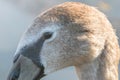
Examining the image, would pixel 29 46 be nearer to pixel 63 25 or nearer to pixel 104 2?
pixel 63 25

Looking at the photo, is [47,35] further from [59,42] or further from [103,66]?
[103,66]

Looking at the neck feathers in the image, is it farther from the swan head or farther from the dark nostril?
the dark nostril

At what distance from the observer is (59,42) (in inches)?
188

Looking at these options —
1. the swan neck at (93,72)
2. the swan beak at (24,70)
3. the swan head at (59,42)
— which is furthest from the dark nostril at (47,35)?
the swan neck at (93,72)

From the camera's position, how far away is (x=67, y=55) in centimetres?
483

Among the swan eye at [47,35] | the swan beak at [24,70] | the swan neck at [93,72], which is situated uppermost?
the swan eye at [47,35]

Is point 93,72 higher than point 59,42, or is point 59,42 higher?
point 59,42

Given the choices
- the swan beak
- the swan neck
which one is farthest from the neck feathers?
the swan beak

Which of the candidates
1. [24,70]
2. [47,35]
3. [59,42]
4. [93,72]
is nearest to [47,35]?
[47,35]

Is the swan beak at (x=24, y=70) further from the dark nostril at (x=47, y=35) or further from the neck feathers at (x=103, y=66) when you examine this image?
the neck feathers at (x=103, y=66)

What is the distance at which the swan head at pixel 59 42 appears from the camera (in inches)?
185

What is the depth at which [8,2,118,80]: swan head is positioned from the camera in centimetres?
470

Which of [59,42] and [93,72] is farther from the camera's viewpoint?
[93,72]

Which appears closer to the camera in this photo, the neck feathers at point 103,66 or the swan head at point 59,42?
the swan head at point 59,42
